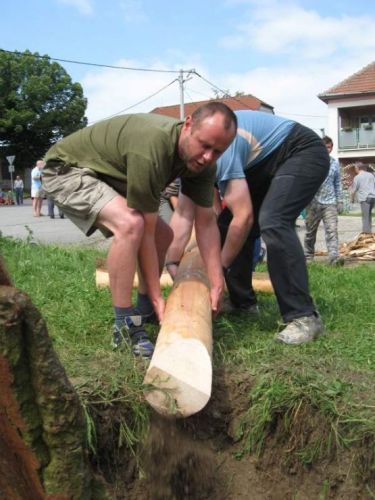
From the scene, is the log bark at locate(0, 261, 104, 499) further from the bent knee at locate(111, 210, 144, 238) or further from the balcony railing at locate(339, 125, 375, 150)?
the balcony railing at locate(339, 125, 375, 150)

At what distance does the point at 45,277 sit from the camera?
5645 mm

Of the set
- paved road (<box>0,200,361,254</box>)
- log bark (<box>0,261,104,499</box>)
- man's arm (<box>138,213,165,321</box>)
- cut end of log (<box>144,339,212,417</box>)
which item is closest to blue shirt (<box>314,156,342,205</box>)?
paved road (<box>0,200,361,254</box>)

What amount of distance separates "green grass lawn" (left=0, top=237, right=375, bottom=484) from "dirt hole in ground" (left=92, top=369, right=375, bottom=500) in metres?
0.05

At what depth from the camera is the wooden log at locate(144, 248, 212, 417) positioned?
99.6 inches

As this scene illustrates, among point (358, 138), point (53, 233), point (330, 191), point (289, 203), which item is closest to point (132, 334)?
point (289, 203)

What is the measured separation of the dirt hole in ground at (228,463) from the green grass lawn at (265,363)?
51 mm

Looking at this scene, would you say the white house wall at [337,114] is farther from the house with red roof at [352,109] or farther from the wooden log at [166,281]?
the wooden log at [166,281]

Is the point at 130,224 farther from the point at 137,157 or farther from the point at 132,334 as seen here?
the point at 132,334

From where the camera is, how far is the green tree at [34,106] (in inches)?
2261

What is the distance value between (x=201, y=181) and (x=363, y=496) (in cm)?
195

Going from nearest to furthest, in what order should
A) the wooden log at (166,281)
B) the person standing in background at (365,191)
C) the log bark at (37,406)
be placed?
the log bark at (37,406) → the wooden log at (166,281) → the person standing in background at (365,191)

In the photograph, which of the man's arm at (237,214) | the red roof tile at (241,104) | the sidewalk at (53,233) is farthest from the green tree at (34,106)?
the man's arm at (237,214)

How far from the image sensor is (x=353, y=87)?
40.4m

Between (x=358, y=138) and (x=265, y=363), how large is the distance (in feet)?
130
